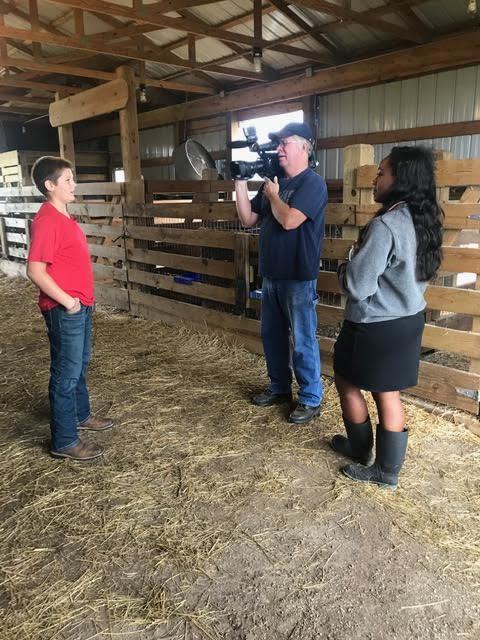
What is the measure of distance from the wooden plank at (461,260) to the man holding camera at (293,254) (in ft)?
2.56

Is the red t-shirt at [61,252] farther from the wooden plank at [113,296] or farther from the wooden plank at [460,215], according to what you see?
the wooden plank at [113,296]

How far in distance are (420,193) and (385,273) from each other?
352mm

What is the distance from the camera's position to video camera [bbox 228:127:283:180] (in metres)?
3.11

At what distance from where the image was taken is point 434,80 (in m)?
6.91

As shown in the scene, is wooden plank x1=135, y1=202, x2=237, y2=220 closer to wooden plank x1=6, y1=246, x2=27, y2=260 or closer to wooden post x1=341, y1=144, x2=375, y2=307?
wooden post x1=341, y1=144, x2=375, y2=307

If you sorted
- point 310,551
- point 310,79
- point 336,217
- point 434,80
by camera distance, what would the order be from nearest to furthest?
point 310,551, point 336,217, point 434,80, point 310,79

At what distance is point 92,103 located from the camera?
672cm

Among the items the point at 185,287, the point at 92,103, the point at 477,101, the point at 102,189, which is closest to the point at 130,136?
the point at 102,189

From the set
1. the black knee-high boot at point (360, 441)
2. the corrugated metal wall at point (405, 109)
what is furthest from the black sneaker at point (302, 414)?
the corrugated metal wall at point (405, 109)

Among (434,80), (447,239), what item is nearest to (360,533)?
(447,239)

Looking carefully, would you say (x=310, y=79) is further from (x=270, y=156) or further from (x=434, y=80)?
(x=270, y=156)

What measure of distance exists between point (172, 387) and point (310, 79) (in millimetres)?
6261

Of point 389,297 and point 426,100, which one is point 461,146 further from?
point 389,297

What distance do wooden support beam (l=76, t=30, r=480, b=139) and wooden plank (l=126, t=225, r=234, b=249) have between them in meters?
4.03
